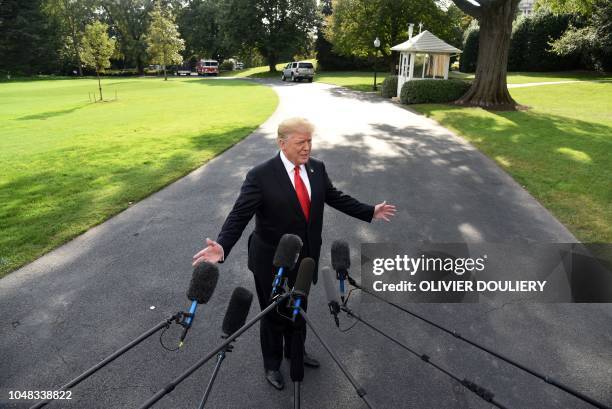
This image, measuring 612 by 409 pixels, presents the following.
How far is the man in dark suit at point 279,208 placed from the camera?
3.25m

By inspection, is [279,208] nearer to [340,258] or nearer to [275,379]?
[340,258]

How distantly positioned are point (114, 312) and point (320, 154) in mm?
8385

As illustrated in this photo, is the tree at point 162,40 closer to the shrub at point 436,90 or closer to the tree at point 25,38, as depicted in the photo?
the tree at point 25,38

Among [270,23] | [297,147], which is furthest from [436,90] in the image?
[270,23]

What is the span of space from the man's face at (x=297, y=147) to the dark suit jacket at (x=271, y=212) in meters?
0.14

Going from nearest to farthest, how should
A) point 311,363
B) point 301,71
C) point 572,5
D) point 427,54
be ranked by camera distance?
point 311,363 < point 572,5 < point 427,54 < point 301,71

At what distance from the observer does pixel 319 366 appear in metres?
3.98

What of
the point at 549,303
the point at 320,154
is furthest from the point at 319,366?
the point at 320,154

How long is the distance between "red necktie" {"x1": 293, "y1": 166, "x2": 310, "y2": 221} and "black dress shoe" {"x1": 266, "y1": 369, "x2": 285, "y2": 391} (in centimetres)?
159

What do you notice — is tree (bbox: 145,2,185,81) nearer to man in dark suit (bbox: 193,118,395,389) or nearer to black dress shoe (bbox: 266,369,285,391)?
man in dark suit (bbox: 193,118,395,389)

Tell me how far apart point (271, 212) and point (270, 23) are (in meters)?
61.2

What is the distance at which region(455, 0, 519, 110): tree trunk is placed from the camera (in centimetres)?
1916

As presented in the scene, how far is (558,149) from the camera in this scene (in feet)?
39.3

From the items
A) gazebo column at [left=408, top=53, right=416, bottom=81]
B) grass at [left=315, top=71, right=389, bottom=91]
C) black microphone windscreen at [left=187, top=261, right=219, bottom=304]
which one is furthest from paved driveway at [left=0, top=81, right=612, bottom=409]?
grass at [left=315, top=71, right=389, bottom=91]
